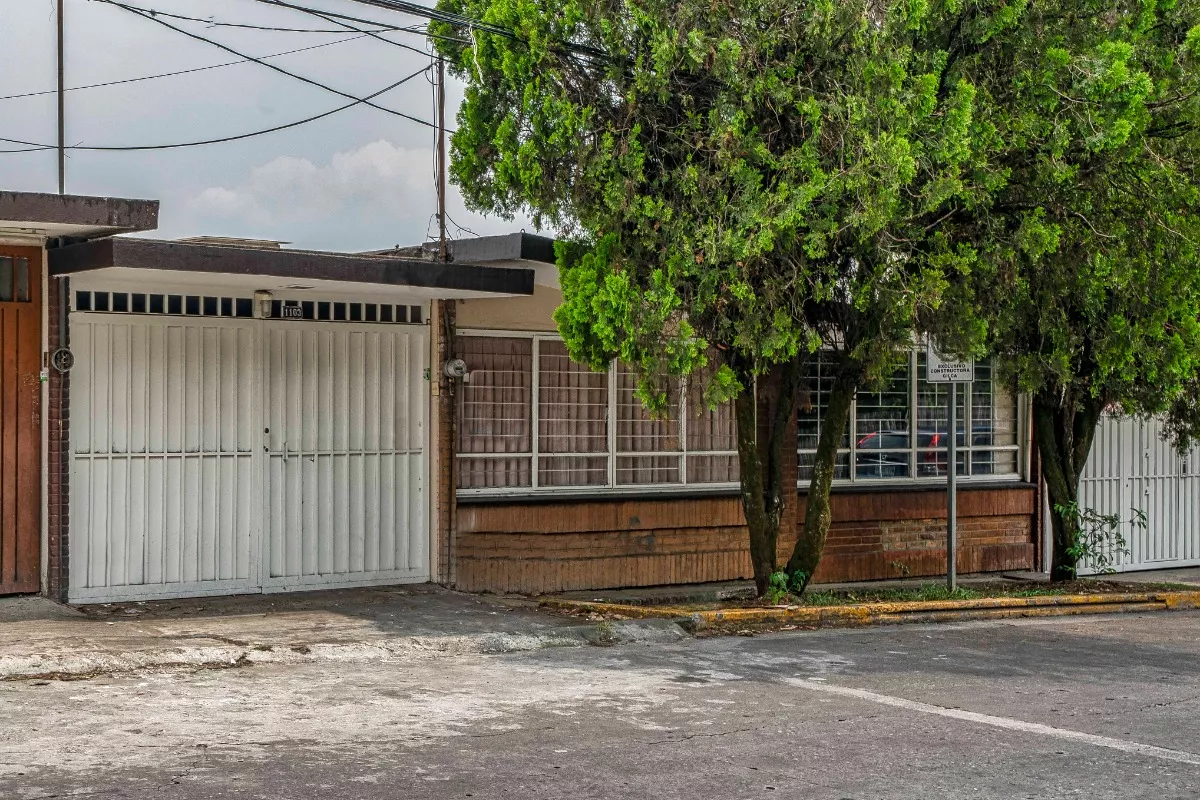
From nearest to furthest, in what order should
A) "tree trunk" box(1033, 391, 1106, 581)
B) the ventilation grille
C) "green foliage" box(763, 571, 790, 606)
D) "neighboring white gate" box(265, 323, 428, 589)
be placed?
the ventilation grille → "neighboring white gate" box(265, 323, 428, 589) → "green foliage" box(763, 571, 790, 606) → "tree trunk" box(1033, 391, 1106, 581)

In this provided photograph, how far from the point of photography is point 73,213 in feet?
34.4

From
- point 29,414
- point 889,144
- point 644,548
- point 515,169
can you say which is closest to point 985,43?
point 889,144

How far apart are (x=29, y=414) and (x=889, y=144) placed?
23.6 feet

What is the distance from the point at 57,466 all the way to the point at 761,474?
621 cm

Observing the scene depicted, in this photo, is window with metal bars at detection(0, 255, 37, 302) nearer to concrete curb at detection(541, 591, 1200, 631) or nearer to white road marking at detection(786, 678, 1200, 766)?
concrete curb at detection(541, 591, 1200, 631)

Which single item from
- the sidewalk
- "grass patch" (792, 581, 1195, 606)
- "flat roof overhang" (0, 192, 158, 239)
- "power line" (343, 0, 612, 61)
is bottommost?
"grass patch" (792, 581, 1195, 606)

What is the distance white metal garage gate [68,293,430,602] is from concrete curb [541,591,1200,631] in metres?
2.00

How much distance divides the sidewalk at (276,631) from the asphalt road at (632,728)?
29 centimetres

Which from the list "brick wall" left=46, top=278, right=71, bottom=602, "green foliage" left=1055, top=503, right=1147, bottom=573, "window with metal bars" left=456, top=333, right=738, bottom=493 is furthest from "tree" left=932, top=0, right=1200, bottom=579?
"brick wall" left=46, top=278, right=71, bottom=602

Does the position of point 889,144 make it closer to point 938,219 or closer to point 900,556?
point 938,219

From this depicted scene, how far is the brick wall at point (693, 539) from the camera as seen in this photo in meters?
13.9

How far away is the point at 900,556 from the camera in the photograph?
54.4 feet

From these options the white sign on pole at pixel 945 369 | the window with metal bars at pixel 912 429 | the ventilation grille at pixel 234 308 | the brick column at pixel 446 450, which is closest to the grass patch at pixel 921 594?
the window with metal bars at pixel 912 429

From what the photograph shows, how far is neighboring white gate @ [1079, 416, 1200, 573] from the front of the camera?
1823cm
